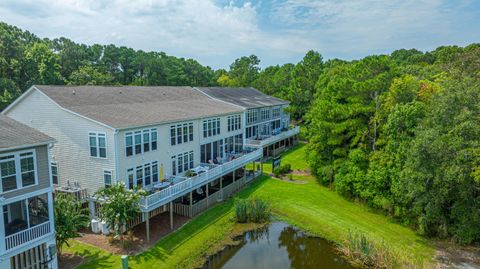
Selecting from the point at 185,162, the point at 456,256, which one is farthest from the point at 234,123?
the point at 456,256

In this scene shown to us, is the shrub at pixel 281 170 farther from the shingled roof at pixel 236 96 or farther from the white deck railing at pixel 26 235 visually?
the white deck railing at pixel 26 235

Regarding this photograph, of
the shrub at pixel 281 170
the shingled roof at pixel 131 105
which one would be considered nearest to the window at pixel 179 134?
the shingled roof at pixel 131 105

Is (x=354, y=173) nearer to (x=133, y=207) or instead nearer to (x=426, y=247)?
(x=426, y=247)

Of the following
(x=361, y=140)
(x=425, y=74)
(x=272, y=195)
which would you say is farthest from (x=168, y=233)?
(x=425, y=74)

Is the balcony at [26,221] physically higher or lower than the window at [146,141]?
lower

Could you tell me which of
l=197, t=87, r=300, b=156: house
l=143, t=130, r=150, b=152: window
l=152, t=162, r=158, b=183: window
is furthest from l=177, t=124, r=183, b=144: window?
l=197, t=87, r=300, b=156: house
